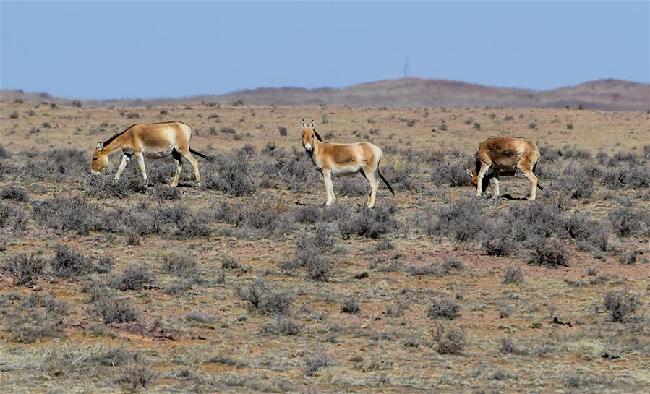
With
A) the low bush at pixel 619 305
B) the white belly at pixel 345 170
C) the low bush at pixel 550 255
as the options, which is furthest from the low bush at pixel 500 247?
the white belly at pixel 345 170

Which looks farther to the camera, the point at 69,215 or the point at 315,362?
the point at 69,215

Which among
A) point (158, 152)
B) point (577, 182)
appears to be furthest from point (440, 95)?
point (158, 152)

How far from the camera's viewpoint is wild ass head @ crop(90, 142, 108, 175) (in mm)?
26062

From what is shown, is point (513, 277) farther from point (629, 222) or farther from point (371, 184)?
point (371, 184)

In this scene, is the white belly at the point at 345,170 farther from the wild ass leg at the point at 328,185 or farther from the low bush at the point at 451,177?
the low bush at the point at 451,177

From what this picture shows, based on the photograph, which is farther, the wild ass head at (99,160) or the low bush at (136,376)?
the wild ass head at (99,160)

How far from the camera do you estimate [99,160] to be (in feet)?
85.9

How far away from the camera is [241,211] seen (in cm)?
2114

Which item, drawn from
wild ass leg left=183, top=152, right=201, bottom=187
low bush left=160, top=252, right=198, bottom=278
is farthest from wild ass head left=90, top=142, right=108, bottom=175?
low bush left=160, top=252, right=198, bottom=278

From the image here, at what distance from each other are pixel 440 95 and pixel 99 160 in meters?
123

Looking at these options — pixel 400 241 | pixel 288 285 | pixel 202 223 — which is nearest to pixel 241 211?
pixel 202 223

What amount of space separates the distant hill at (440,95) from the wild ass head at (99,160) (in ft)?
373

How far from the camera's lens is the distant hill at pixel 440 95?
14325cm

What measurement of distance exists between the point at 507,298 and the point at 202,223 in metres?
6.81
